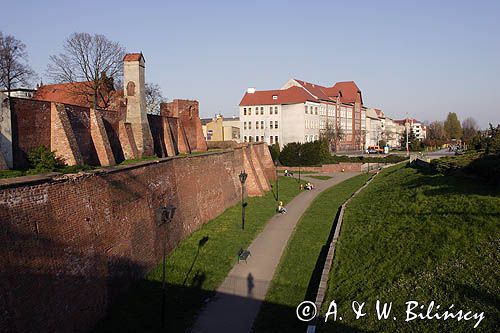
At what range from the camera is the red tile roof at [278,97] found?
58375mm

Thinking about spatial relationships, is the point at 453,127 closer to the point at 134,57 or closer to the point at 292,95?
the point at 292,95

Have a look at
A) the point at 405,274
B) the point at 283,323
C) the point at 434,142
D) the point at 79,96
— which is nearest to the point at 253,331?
the point at 283,323

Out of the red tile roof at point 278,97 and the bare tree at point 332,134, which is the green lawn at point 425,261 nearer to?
the red tile roof at point 278,97

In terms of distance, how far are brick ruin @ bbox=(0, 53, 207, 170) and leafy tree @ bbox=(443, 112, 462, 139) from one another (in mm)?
90807

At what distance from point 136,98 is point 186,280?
13.4 meters

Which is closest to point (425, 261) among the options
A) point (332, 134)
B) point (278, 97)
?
point (278, 97)

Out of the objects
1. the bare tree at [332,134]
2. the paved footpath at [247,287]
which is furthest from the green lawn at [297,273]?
the bare tree at [332,134]

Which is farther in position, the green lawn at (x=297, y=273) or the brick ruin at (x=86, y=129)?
the brick ruin at (x=86, y=129)

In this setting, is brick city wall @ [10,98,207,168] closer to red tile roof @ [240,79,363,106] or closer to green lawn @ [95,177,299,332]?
green lawn @ [95,177,299,332]

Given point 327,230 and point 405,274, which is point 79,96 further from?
point 405,274

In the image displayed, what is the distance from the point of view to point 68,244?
9.16 metres

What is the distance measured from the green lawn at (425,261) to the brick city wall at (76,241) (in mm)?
5386

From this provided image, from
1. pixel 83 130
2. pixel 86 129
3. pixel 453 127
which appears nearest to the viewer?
pixel 83 130

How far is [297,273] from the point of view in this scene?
43.7 feet
